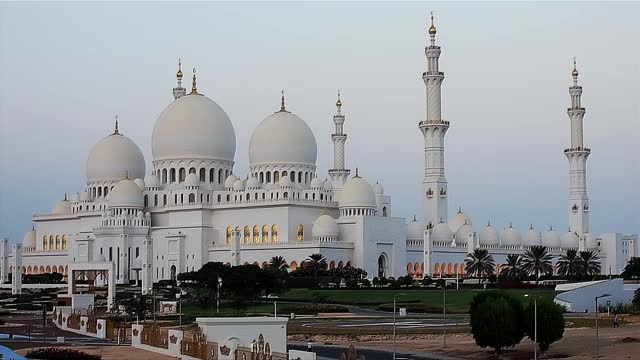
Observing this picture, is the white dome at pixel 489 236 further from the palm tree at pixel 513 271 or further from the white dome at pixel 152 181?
the white dome at pixel 152 181

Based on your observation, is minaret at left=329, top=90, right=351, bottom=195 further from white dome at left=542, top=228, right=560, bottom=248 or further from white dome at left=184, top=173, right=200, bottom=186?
white dome at left=542, top=228, right=560, bottom=248

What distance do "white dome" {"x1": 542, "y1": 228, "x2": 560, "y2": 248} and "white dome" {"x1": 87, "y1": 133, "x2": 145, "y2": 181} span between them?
4069 centimetres

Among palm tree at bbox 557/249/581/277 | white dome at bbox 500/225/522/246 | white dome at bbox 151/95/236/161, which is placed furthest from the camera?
white dome at bbox 500/225/522/246

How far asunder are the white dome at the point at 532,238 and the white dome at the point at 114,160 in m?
38.8

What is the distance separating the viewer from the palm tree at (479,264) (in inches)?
3607

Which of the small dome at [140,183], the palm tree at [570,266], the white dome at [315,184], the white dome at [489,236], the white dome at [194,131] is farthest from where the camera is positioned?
the white dome at [489,236]

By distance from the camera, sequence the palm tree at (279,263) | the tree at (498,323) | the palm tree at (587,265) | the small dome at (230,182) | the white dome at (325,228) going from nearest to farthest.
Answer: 1. the tree at (498,323)
2. the palm tree at (279,263)
3. the palm tree at (587,265)
4. the white dome at (325,228)
5. the small dome at (230,182)

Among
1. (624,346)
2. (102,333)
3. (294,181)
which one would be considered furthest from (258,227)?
(624,346)

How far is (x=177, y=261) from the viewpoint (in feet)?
323

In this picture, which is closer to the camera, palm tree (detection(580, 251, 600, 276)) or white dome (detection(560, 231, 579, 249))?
palm tree (detection(580, 251, 600, 276))

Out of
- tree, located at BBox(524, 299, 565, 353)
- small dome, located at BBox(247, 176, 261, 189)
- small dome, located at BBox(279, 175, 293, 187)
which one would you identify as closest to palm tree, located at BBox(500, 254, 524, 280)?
small dome, located at BBox(279, 175, 293, 187)

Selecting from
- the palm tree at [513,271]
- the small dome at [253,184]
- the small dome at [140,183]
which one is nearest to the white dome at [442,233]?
the palm tree at [513,271]

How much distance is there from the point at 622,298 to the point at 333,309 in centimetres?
1636

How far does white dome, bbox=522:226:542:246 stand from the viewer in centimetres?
11225
